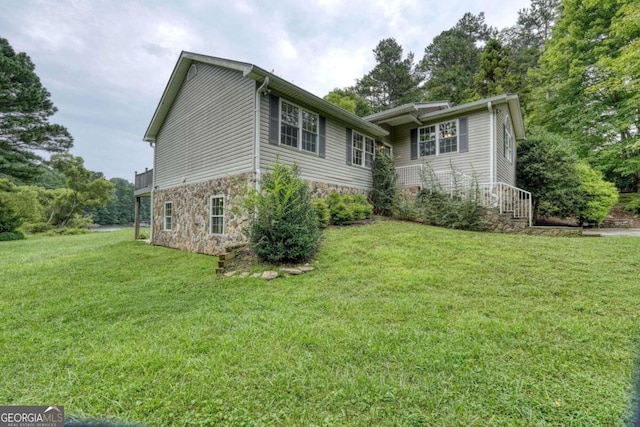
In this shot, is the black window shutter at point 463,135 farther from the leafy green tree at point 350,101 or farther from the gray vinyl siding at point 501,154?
the leafy green tree at point 350,101

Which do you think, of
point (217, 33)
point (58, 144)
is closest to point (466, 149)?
point (217, 33)

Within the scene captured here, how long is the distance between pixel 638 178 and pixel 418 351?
2004 cm

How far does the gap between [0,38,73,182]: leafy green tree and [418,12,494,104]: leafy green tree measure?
27752mm

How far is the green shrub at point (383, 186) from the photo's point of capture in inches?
410

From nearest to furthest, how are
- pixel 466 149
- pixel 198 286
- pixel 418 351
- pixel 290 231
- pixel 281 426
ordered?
pixel 281 426 → pixel 418 351 → pixel 198 286 → pixel 290 231 → pixel 466 149

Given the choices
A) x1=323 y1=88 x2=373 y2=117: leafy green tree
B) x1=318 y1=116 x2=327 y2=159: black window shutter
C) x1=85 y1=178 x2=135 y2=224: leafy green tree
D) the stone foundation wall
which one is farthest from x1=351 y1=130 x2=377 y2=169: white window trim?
x1=85 y1=178 x2=135 y2=224: leafy green tree

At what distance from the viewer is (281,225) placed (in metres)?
5.54

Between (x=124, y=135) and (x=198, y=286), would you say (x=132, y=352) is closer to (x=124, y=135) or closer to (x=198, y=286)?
(x=198, y=286)

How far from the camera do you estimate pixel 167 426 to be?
178 centimetres

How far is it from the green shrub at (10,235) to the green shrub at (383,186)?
812 inches

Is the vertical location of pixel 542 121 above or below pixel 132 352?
above

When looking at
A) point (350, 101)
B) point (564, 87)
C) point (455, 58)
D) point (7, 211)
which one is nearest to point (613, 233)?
point (564, 87)

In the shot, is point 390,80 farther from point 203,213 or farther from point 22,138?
point 22,138

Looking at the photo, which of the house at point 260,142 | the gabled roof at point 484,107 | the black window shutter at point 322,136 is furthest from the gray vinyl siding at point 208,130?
the gabled roof at point 484,107
